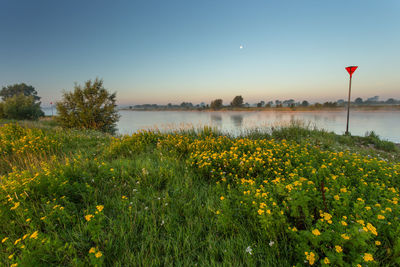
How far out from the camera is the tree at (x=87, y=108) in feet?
50.6

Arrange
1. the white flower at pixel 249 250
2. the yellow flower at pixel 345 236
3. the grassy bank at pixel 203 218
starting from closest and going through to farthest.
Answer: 1. the yellow flower at pixel 345 236
2. the grassy bank at pixel 203 218
3. the white flower at pixel 249 250

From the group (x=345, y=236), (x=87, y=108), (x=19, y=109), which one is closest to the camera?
(x=345, y=236)

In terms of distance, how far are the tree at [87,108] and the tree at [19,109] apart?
17296mm

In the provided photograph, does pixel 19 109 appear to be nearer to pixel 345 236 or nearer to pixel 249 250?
pixel 249 250

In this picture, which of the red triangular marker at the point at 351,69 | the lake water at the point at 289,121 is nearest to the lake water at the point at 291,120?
the lake water at the point at 289,121

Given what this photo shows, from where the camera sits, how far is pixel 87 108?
617 inches

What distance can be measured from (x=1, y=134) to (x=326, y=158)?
12357 mm

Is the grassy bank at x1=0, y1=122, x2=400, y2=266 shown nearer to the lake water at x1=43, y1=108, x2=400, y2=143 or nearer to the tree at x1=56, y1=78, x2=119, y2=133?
the lake water at x1=43, y1=108, x2=400, y2=143

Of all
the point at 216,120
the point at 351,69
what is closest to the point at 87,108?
the point at 216,120

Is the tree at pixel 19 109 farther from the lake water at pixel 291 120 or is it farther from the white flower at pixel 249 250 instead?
the white flower at pixel 249 250

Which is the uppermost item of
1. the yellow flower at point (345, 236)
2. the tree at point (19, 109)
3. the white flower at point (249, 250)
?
the tree at point (19, 109)

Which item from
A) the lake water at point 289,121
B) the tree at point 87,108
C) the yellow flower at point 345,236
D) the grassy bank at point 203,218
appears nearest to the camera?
the yellow flower at point 345,236

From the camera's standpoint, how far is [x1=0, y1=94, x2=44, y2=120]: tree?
2498cm

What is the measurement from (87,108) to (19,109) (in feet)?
63.7
